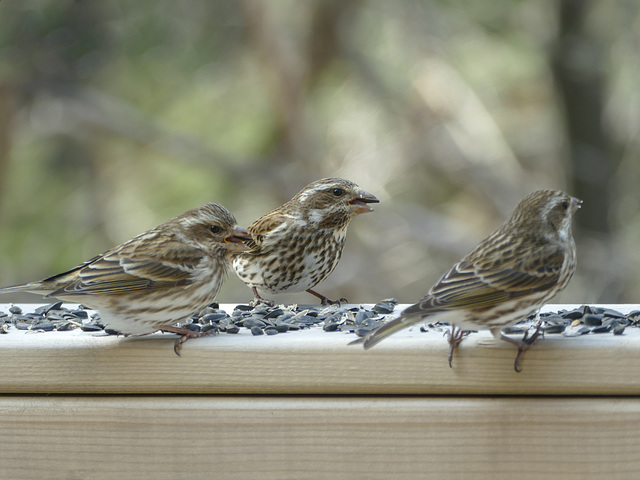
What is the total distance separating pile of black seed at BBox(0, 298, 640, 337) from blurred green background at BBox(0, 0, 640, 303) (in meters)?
5.00

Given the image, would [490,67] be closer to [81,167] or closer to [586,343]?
[81,167]

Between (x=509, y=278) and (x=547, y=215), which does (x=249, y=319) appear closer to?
(x=509, y=278)

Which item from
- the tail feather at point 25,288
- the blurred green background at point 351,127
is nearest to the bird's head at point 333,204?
the tail feather at point 25,288

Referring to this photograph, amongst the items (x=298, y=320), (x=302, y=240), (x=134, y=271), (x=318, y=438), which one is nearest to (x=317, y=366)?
(x=318, y=438)

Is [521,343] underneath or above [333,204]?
underneath

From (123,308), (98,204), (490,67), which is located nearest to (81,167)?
(98,204)

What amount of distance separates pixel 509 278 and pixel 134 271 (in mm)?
1448

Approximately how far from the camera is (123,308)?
11.9 feet

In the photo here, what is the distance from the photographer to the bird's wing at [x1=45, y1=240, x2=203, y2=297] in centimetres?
364

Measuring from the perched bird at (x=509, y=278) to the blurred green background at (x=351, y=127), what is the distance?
5.45m

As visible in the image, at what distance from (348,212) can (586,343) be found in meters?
1.97

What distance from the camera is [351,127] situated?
37.2ft

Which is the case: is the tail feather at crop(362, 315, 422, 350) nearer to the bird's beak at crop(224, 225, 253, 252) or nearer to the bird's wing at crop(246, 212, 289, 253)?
the bird's beak at crop(224, 225, 253, 252)

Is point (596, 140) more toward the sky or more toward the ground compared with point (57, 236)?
more toward the sky
